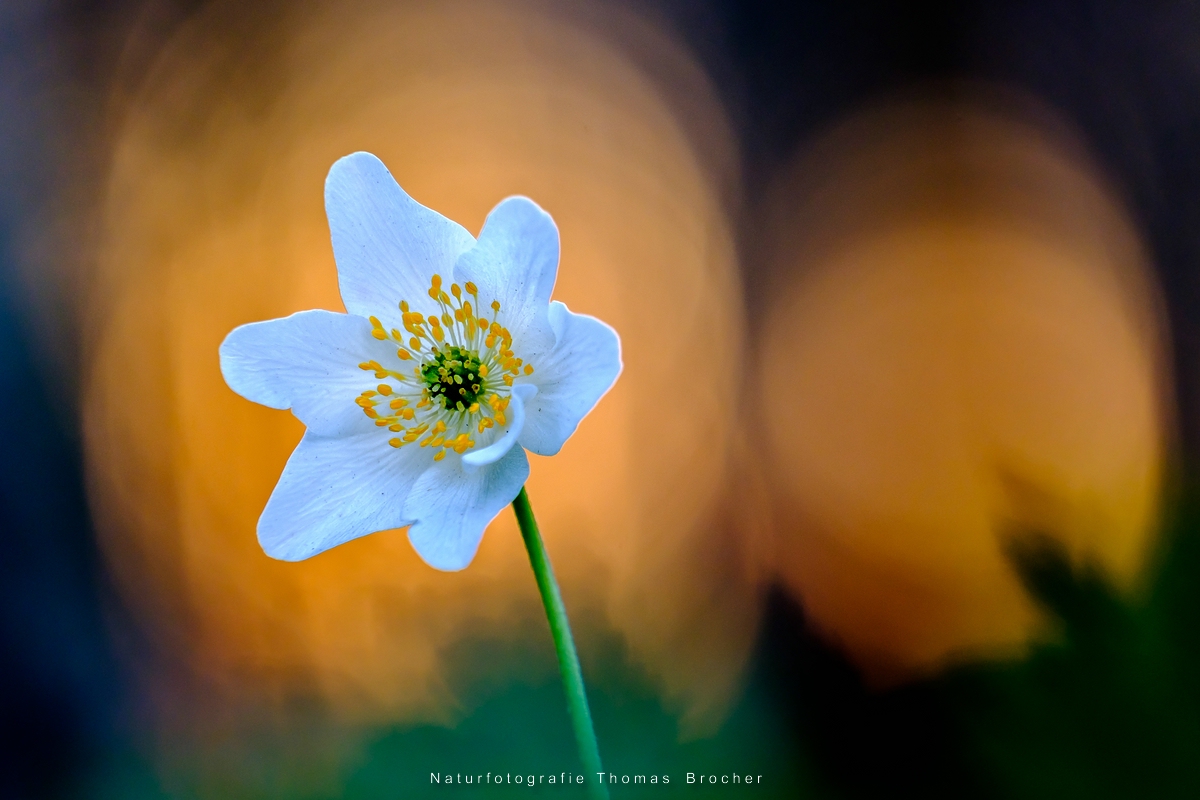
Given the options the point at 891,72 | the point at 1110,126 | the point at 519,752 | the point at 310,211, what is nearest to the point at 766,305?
the point at 891,72

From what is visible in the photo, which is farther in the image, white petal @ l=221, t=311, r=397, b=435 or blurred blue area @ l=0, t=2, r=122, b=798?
blurred blue area @ l=0, t=2, r=122, b=798

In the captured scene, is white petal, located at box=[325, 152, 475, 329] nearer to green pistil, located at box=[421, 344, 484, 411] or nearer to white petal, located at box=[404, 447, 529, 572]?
green pistil, located at box=[421, 344, 484, 411]

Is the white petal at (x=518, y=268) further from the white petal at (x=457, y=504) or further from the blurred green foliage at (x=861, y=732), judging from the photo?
the blurred green foliage at (x=861, y=732)

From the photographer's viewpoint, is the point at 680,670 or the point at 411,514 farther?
the point at 680,670

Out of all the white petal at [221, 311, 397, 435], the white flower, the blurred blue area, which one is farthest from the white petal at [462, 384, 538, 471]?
the blurred blue area

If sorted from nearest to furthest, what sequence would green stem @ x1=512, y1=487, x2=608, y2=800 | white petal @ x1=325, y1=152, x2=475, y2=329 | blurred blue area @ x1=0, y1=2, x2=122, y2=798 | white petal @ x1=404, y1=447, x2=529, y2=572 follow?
green stem @ x1=512, y1=487, x2=608, y2=800 → white petal @ x1=404, y1=447, x2=529, y2=572 → white petal @ x1=325, y1=152, x2=475, y2=329 → blurred blue area @ x1=0, y1=2, x2=122, y2=798

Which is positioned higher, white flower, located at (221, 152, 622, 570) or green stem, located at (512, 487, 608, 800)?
white flower, located at (221, 152, 622, 570)

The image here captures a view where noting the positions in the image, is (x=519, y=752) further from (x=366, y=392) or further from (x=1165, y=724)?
(x=1165, y=724)

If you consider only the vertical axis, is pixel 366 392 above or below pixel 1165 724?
above
